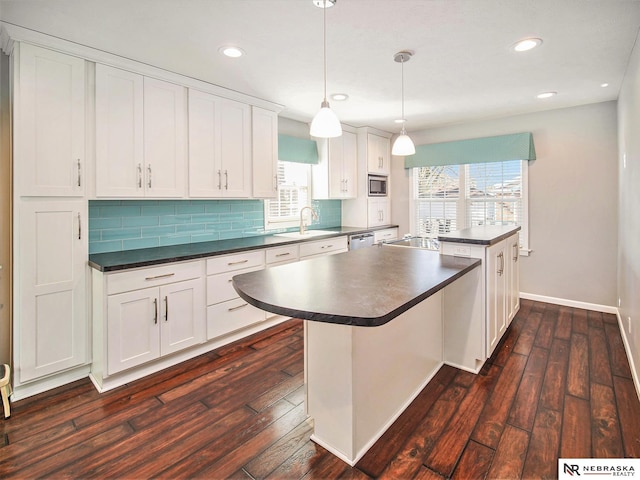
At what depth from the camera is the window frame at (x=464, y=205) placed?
4.39 meters

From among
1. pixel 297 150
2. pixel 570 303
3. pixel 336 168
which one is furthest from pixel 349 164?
pixel 570 303

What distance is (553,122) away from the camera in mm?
4164

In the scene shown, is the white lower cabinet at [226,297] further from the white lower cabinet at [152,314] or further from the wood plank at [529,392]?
the wood plank at [529,392]

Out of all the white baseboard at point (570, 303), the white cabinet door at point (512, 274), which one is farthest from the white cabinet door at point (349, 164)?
the white baseboard at point (570, 303)

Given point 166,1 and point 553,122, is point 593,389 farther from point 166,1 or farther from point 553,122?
point 166,1

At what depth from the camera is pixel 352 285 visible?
5.60 ft

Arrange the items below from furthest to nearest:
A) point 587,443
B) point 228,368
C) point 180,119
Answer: point 180,119
point 228,368
point 587,443

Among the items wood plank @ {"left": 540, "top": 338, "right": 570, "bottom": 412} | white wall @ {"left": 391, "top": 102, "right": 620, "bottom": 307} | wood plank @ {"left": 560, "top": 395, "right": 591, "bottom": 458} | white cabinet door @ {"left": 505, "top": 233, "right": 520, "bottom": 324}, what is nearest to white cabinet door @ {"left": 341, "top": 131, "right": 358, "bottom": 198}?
white wall @ {"left": 391, "top": 102, "right": 620, "bottom": 307}

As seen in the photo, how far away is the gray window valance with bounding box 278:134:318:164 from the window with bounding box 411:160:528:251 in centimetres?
179

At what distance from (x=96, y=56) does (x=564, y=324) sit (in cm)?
489

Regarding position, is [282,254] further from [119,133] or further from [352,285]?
[352,285]

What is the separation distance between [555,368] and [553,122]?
9.98ft

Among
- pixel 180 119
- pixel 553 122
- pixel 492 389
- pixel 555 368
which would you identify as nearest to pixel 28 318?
pixel 180 119

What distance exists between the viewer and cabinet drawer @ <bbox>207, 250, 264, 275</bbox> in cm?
300
